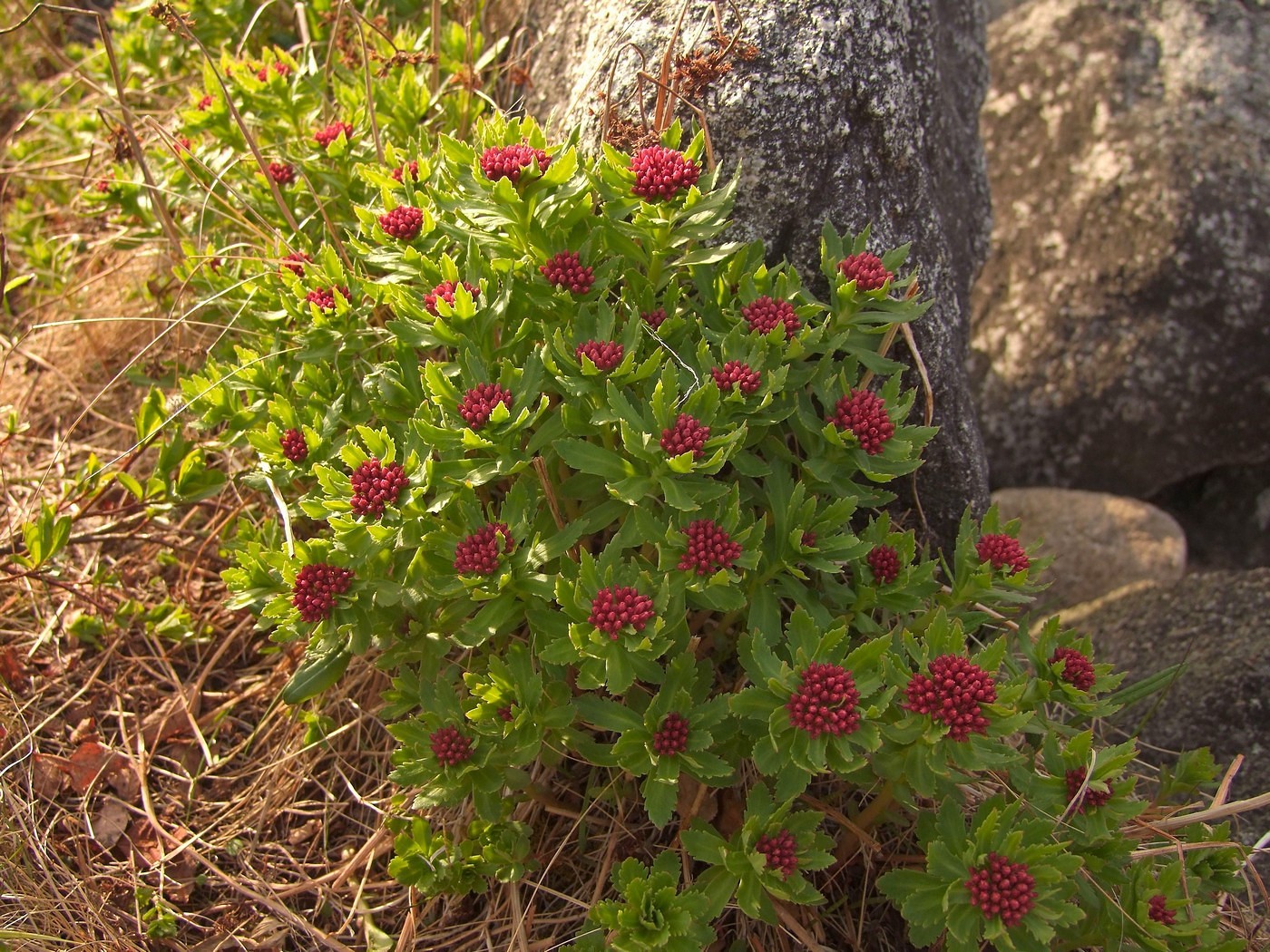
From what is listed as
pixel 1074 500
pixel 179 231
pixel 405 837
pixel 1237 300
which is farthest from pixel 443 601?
pixel 1237 300

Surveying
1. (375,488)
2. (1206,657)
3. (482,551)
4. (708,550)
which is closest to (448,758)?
(482,551)

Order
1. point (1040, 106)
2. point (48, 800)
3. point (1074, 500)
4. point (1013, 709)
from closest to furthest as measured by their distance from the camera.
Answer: point (1013, 709) → point (48, 800) → point (1074, 500) → point (1040, 106)

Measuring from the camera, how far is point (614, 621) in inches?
84.8

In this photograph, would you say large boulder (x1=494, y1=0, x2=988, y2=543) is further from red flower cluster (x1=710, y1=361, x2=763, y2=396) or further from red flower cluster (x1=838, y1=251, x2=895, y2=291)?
red flower cluster (x1=710, y1=361, x2=763, y2=396)

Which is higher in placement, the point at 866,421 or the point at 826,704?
the point at 866,421

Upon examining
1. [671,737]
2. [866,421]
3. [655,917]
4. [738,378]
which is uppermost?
[738,378]

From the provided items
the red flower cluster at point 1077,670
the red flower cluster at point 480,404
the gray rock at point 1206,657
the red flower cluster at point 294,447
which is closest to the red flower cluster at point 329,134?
the red flower cluster at point 294,447

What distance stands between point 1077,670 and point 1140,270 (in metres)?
2.96

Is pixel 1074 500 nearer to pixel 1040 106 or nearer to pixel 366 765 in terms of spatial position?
pixel 1040 106

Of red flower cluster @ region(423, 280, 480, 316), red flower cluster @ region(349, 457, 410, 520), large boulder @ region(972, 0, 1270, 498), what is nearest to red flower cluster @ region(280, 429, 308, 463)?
red flower cluster @ region(349, 457, 410, 520)

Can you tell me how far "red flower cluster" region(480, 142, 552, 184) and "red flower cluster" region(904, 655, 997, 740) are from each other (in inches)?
57.4

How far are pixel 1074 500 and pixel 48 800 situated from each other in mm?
3998

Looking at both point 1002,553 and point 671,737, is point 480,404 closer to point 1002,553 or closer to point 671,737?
point 671,737

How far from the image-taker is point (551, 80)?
3506 mm
